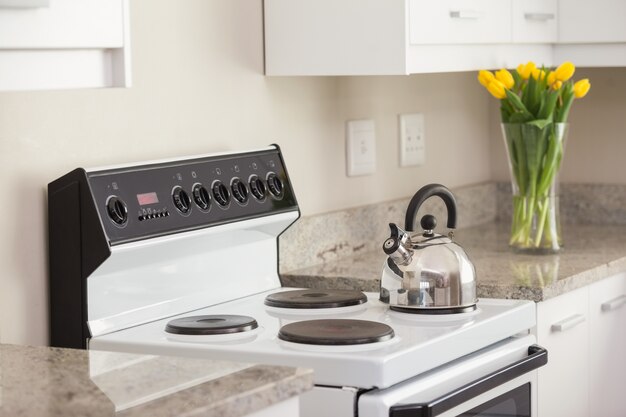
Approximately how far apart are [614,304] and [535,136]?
41 cm

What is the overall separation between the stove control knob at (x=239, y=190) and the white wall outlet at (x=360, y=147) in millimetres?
550

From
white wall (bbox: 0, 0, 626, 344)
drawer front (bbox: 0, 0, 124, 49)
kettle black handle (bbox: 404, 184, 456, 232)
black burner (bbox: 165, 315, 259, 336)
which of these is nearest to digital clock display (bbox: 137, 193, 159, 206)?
white wall (bbox: 0, 0, 626, 344)

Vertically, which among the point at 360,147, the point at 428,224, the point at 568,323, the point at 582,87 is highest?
the point at 582,87

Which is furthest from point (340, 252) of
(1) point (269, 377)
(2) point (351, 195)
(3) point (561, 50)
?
(1) point (269, 377)

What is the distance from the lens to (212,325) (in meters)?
1.92

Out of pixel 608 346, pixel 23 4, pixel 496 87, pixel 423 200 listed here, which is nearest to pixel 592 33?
pixel 496 87

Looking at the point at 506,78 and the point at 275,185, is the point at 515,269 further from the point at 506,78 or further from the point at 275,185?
the point at 275,185

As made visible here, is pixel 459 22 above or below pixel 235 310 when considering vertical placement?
above

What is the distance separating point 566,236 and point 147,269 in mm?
1297

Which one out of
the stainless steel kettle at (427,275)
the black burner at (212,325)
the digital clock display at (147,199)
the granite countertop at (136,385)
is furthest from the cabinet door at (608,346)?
the granite countertop at (136,385)

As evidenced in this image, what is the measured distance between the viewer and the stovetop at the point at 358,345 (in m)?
1.71

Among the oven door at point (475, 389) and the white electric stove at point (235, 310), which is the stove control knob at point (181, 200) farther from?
the oven door at point (475, 389)

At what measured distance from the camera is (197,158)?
6.95 ft

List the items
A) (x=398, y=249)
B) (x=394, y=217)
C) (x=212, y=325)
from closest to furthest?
(x=212, y=325) → (x=398, y=249) → (x=394, y=217)
